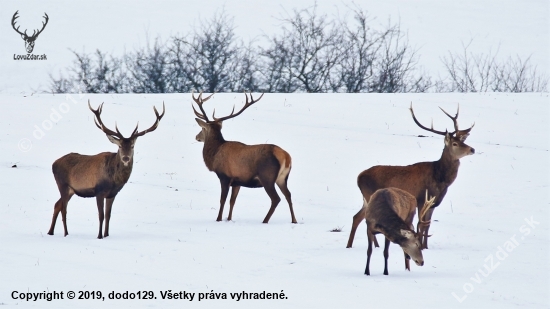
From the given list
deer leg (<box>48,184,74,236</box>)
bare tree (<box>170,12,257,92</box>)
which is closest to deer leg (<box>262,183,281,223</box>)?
deer leg (<box>48,184,74,236</box>)

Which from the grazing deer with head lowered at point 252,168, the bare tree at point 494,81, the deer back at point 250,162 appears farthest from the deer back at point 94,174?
the bare tree at point 494,81

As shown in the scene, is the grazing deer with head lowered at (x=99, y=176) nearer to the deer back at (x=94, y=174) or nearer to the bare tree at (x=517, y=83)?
the deer back at (x=94, y=174)

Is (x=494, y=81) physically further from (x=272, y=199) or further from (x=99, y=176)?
(x=99, y=176)

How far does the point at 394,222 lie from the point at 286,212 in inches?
191

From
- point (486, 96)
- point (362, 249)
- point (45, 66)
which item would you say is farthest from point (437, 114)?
point (45, 66)

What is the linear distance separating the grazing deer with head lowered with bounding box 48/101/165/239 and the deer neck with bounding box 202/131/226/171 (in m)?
2.35

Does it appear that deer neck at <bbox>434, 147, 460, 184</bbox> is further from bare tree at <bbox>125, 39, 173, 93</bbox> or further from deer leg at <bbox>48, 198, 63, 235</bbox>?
bare tree at <bbox>125, 39, 173, 93</bbox>

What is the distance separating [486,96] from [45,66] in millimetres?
24847

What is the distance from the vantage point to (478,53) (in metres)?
49.0

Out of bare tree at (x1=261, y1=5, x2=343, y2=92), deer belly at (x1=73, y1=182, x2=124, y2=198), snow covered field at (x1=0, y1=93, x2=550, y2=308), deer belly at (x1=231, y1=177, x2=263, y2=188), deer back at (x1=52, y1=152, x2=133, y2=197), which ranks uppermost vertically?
bare tree at (x1=261, y1=5, x2=343, y2=92)

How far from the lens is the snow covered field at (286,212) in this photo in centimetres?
865

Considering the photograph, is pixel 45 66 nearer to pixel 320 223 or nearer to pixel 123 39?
pixel 123 39

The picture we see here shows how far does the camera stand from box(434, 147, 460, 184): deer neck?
37.4 feet

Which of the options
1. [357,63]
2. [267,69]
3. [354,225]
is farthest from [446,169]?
[357,63]
